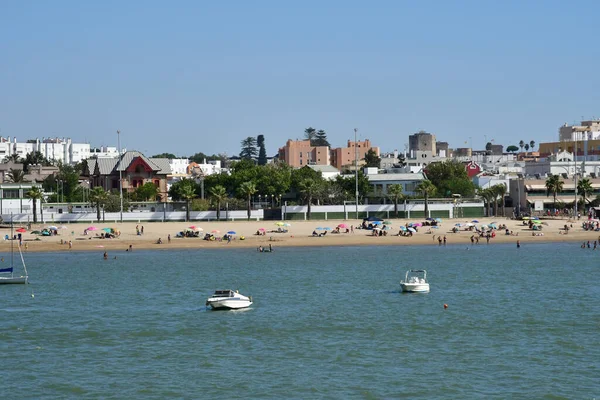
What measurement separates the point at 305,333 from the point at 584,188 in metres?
84.1

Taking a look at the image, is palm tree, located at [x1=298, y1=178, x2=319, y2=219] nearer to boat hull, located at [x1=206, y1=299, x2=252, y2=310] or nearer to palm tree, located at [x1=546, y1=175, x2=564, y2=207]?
palm tree, located at [x1=546, y1=175, x2=564, y2=207]

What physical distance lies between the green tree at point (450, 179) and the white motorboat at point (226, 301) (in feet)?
285

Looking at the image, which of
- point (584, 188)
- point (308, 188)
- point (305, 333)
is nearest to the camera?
point (305, 333)

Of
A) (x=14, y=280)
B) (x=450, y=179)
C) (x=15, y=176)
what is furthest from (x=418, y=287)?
(x=15, y=176)

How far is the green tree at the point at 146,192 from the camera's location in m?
141

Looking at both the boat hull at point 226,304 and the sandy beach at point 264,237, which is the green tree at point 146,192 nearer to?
the sandy beach at point 264,237

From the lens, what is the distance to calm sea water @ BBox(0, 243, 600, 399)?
4088cm

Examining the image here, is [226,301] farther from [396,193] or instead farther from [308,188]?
[396,193]

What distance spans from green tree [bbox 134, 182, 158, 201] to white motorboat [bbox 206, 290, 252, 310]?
8312cm

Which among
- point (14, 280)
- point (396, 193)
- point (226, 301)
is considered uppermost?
point (396, 193)

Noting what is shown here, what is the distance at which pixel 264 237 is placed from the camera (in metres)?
107

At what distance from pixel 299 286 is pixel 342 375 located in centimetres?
2872

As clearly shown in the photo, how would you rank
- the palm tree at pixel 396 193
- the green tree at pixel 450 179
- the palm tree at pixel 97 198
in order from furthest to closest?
1. the green tree at pixel 450 179
2. the palm tree at pixel 396 193
3. the palm tree at pixel 97 198

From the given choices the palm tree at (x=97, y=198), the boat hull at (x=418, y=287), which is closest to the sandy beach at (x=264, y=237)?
the palm tree at (x=97, y=198)
